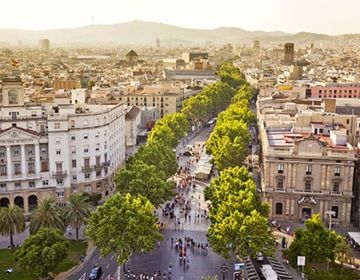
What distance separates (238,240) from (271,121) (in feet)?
149

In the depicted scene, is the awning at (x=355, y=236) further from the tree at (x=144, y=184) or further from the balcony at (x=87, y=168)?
the balcony at (x=87, y=168)

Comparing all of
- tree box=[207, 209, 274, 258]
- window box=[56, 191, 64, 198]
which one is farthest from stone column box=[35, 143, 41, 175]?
tree box=[207, 209, 274, 258]

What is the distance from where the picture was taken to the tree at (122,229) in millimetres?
58250

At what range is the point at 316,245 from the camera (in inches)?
2280

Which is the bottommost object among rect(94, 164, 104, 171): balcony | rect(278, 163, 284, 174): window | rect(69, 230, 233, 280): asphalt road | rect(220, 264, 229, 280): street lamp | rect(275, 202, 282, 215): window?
rect(69, 230, 233, 280): asphalt road

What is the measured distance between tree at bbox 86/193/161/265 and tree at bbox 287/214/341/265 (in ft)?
51.7

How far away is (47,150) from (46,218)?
727 inches

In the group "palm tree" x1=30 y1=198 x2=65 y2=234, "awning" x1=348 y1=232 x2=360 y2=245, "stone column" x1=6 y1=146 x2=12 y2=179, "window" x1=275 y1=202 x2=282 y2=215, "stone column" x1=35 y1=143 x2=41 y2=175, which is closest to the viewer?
"palm tree" x1=30 y1=198 x2=65 y2=234

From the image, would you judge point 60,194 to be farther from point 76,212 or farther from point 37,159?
point 76,212

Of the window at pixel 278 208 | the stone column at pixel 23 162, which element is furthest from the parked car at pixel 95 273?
the window at pixel 278 208

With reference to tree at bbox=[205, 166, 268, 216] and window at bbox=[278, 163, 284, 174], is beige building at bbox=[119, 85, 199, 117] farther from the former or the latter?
tree at bbox=[205, 166, 268, 216]

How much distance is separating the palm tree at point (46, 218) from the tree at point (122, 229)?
26.2ft

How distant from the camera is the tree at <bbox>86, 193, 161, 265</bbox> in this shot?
5825 cm

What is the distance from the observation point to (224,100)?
18625 centimetres
